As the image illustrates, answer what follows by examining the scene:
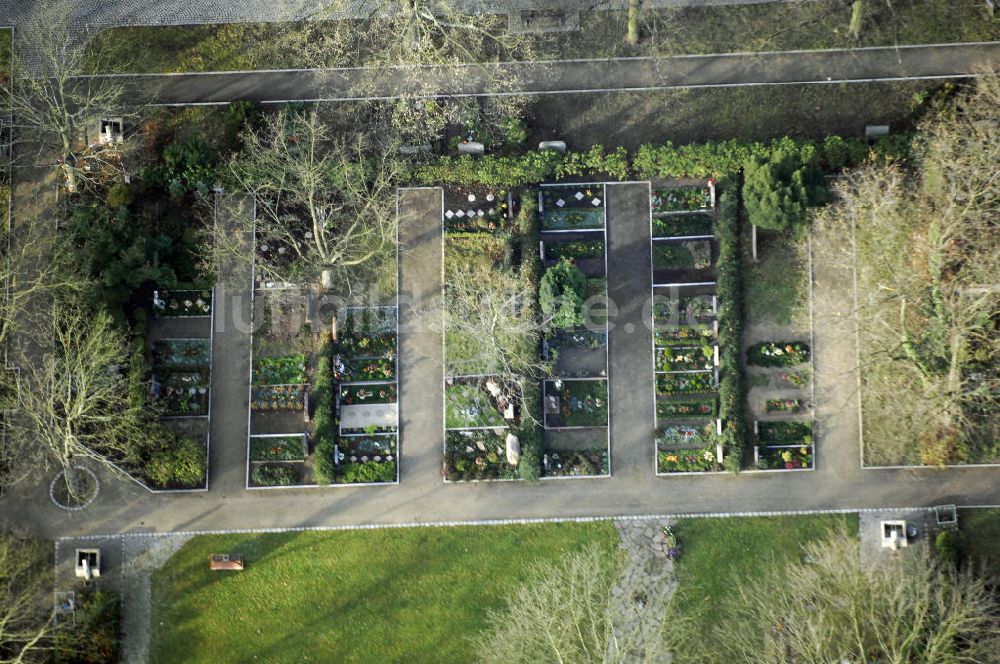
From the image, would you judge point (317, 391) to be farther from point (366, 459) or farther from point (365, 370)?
point (366, 459)

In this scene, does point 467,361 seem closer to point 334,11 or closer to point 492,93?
point 492,93

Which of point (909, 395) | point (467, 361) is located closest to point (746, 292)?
point (909, 395)

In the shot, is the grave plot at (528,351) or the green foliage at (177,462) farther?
the grave plot at (528,351)

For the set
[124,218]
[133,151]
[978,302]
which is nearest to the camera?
[978,302]

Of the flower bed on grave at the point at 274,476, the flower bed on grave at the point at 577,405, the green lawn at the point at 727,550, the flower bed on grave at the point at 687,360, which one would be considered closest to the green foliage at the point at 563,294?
the flower bed on grave at the point at 577,405

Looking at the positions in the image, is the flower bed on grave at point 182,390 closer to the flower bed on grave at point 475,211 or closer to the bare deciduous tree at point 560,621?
the flower bed on grave at point 475,211

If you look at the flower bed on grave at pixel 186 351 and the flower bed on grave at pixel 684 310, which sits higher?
the flower bed on grave at pixel 684 310
